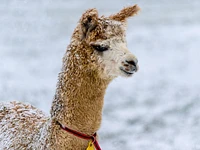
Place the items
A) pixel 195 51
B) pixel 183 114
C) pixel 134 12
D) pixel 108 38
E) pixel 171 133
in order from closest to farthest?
pixel 108 38 < pixel 134 12 < pixel 171 133 < pixel 183 114 < pixel 195 51

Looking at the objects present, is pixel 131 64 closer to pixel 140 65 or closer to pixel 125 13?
pixel 125 13

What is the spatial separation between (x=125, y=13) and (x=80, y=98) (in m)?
0.62

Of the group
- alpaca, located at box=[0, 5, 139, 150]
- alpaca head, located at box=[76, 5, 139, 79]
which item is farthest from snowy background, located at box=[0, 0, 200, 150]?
alpaca head, located at box=[76, 5, 139, 79]

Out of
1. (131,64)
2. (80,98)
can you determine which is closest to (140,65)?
(80,98)

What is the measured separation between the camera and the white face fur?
2707 mm

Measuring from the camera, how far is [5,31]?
11141 millimetres

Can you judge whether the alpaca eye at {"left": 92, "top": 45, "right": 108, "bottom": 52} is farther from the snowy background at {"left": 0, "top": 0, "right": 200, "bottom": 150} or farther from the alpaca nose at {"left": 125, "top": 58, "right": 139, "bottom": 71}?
the snowy background at {"left": 0, "top": 0, "right": 200, "bottom": 150}

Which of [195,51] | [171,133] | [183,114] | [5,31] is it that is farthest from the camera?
[5,31]

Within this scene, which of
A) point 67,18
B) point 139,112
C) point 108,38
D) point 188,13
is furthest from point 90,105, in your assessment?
point 188,13

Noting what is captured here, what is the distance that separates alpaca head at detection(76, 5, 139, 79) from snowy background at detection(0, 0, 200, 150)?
285 centimetres

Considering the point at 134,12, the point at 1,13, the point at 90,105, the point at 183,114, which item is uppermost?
the point at 1,13

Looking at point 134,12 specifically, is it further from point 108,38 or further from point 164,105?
point 164,105

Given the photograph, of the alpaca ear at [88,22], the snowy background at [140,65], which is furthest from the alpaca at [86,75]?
the snowy background at [140,65]

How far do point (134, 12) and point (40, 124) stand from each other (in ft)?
3.11
